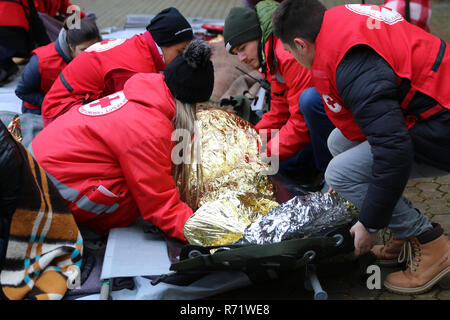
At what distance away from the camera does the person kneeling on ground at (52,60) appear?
3174 millimetres

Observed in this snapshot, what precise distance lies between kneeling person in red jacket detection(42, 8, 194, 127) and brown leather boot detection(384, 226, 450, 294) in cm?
179

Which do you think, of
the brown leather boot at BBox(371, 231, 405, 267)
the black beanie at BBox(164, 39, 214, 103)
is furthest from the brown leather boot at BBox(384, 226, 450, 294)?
the black beanie at BBox(164, 39, 214, 103)

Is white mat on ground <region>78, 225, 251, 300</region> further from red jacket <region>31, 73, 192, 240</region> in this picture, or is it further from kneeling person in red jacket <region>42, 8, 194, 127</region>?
kneeling person in red jacket <region>42, 8, 194, 127</region>

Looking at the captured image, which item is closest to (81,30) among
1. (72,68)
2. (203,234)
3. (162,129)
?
(72,68)

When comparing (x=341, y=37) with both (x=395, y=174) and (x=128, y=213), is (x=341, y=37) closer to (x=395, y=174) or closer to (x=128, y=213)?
(x=395, y=174)

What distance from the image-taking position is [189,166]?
2117 mm

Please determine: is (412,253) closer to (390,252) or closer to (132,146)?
(390,252)

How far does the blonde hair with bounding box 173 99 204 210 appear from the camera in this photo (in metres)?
2.00

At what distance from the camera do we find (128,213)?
2.06 metres

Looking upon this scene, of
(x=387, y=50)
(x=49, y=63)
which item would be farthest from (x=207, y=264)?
(x=49, y=63)

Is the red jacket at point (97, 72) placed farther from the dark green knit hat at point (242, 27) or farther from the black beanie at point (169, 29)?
the dark green knit hat at point (242, 27)

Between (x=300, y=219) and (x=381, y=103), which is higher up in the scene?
(x=381, y=103)

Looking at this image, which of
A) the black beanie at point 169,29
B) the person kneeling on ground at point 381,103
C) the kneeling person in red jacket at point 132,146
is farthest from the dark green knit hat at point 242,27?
the person kneeling on ground at point 381,103

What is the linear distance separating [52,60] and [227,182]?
5.54 feet
